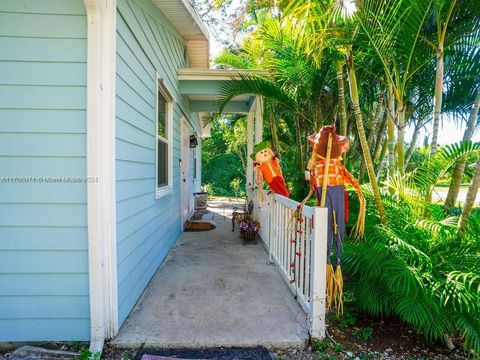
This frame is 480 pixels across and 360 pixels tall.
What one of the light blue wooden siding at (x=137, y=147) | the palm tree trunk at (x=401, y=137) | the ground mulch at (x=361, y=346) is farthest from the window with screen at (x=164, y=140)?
the palm tree trunk at (x=401, y=137)

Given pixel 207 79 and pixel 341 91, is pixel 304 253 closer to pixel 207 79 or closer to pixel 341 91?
pixel 341 91

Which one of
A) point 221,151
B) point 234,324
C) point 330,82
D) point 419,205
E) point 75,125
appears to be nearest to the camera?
point 75,125

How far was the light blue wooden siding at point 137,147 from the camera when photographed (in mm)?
2119

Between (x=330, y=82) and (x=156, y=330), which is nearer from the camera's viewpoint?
→ (x=156, y=330)

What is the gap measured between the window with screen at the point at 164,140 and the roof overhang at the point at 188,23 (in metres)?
0.93

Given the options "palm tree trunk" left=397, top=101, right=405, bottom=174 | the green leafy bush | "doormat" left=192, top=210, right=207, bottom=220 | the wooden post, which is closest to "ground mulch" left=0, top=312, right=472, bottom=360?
the wooden post

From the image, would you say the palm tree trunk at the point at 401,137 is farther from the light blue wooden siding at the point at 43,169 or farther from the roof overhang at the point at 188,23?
the roof overhang at the point at 188,23

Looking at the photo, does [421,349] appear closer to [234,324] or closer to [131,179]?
[234,324]

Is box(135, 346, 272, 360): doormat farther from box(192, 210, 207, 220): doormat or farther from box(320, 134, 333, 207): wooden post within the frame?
box(192, 210, 207, 220): doormat

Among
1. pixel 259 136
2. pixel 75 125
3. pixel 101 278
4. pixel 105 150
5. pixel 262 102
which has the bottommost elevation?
pixel 101 278

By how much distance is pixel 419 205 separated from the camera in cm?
231

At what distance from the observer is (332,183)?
1967 mm

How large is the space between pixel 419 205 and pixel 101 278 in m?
2.53

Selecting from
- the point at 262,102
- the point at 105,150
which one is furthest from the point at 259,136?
the point at 105,150
